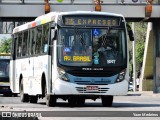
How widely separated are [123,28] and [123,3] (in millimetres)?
21103

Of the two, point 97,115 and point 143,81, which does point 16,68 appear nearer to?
point 97,115

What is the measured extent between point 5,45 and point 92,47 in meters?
81.0

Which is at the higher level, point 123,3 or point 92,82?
point 123,3

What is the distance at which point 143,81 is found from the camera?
216 ft

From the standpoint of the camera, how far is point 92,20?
24.7m

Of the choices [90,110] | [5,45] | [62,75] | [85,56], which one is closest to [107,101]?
[85,56]

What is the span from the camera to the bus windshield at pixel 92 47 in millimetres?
24031

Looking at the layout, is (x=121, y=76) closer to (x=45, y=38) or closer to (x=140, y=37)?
(x=45, y=38)

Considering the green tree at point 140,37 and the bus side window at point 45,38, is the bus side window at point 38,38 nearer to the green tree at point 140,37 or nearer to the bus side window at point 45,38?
the bus side window at point 45,38

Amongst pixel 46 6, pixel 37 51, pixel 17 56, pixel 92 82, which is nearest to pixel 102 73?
pixel 92 82

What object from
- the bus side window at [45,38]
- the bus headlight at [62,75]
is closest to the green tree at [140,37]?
the bus side window at [45,38]

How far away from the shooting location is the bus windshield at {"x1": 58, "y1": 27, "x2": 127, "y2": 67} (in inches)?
946

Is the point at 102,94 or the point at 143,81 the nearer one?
the point at 102,94

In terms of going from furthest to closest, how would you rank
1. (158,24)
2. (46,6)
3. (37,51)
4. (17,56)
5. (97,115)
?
(158,24), (46,6), (17,56), (37,51), (97,115)
